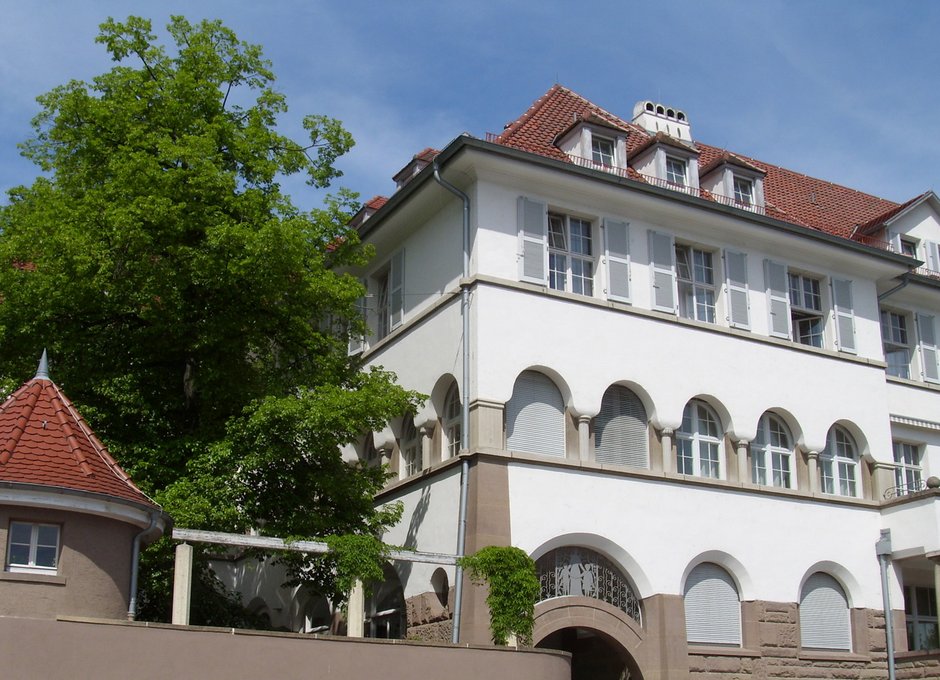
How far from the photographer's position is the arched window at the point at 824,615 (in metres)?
22.4

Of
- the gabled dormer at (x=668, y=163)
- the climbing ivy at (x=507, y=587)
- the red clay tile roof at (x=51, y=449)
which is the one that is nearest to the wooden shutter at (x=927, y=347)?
the gabled dormer at (x=668, y=163)

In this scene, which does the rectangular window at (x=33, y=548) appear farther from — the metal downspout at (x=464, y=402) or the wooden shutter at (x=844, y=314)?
the wooden shutter at (x=844, y=314)

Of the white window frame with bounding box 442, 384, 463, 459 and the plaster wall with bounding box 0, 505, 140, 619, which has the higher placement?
the white window frame with bounding box 442, 384, 463, 459

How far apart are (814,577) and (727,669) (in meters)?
2.92

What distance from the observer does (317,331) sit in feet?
66.0

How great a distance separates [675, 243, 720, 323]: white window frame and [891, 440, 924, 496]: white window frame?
16.8ft

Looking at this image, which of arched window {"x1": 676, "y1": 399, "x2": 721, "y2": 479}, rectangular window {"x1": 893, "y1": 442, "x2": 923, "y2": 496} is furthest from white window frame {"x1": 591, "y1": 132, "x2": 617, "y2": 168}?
rectangular window {"x1": 893, "y1": 442, "x2": 923, "y2": 496}

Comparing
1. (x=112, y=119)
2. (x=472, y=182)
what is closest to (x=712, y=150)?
(x=472, y=182)

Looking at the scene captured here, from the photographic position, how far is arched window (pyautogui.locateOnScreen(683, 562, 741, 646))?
834 inches

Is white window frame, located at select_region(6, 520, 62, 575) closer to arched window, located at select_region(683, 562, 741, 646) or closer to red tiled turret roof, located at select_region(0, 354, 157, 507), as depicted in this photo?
red tiled turret roof, located at select_region(0, 354, 157, 507)

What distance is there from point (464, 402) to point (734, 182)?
850 cm

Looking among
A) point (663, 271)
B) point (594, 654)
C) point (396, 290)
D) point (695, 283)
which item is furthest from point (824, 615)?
point (396, 290)

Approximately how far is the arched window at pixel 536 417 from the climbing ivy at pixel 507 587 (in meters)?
3.05

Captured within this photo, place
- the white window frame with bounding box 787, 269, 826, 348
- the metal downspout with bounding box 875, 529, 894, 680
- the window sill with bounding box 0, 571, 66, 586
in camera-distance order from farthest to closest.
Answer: the white window frame with bounding box 787, 269, 826, 348, the metal downspout with bounding box 875, 529, 894, 680, the window sill with bounding box 0, 571, 66, 586
